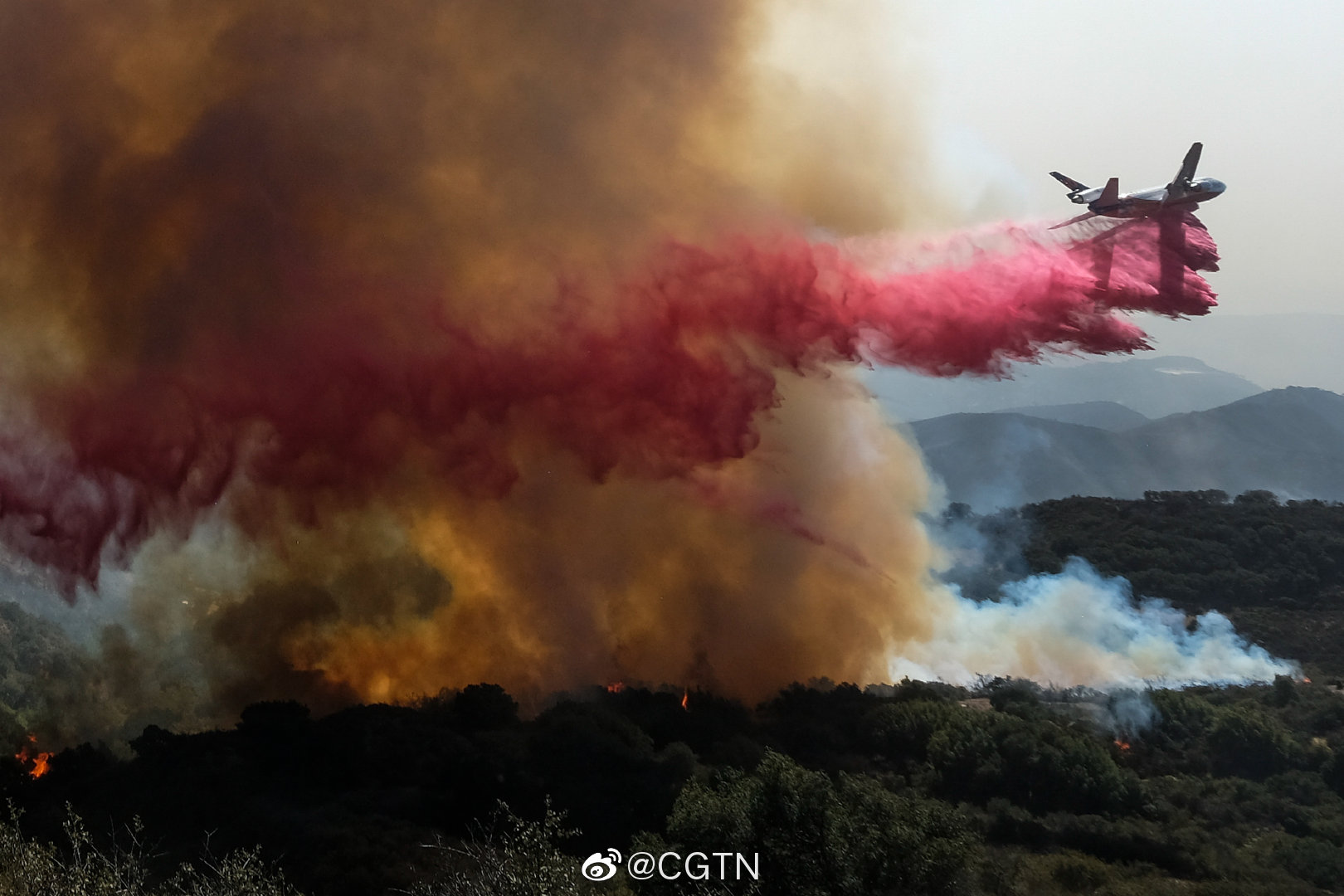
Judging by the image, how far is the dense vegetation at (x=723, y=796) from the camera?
30.9 meters

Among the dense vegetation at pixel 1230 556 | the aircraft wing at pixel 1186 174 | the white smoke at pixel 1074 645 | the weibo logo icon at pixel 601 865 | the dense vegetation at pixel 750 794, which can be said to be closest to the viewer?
the weibo logo icon at pixel 601 865

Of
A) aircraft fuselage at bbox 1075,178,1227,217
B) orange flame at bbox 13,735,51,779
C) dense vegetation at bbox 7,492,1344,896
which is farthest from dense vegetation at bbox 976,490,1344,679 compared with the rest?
orange flame at bbox 13,735,51,779

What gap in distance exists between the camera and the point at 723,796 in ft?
113

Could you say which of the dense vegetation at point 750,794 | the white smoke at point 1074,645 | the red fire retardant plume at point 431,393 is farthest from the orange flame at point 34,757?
the white smoke at point 1074,645

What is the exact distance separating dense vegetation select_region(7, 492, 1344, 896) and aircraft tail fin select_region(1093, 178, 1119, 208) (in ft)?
A: 72.0

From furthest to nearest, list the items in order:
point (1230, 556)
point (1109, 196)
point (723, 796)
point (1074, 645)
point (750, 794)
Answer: point (1230, 556), point (1074, 645), point (1109, 196), point (723, 796), point (750, 794)

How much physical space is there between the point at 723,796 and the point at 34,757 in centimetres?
2946

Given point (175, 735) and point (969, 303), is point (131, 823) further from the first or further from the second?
point (969, 303)

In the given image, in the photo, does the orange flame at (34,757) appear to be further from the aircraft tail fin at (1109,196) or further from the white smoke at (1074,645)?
the aircraft tail fin at (1109,196)

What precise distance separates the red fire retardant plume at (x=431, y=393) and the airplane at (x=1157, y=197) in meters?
3.40

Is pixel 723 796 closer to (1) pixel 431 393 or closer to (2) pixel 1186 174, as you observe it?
(1) pixel 431 393

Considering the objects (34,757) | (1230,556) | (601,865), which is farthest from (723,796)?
(1230,556)

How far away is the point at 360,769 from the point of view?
38.9 meters

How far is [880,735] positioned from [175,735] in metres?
28.8
